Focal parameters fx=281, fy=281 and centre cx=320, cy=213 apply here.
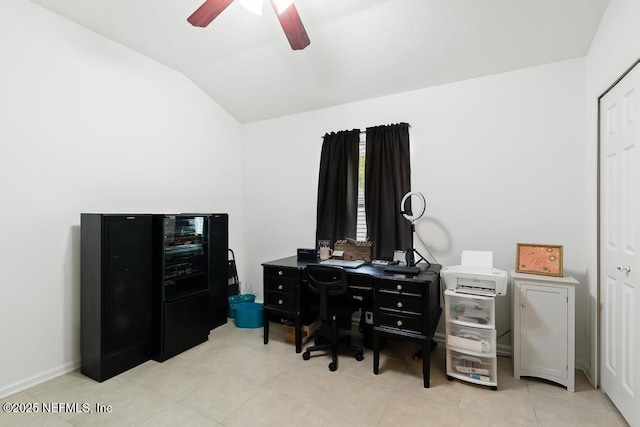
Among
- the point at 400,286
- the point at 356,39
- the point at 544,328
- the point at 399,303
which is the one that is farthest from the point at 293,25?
the point at 544,328

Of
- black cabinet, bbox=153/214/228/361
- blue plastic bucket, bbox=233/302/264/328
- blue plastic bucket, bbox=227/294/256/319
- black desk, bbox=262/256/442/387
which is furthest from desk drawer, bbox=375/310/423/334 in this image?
blue plastic bucket, bbox=227/294/256/319

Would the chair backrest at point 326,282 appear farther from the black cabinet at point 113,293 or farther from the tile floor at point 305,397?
the black cabinet at point 113,293

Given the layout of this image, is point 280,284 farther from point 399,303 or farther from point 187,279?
point 399,303

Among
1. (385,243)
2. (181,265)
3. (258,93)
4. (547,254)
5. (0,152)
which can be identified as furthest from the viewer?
(258,93)

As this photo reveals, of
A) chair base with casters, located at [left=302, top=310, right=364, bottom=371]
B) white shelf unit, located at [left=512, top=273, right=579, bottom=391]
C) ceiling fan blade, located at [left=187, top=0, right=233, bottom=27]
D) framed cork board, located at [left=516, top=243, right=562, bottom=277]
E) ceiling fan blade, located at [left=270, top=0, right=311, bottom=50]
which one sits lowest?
chair base with casters, located at [left=302, top=310, right=364, bottom=371]

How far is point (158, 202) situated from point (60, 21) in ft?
5.73

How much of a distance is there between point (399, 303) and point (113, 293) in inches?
95.0

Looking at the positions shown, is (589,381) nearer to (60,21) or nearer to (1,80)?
(1,80)

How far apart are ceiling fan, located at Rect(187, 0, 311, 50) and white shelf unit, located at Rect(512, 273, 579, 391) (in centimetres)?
248

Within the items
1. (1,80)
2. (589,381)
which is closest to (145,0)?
(1,80)

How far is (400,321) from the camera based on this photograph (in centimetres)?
233

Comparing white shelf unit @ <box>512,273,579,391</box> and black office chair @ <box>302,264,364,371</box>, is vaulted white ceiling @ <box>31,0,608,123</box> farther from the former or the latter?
black office chair @ <box>302,264,364,371</box>

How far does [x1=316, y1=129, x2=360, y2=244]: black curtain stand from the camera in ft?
10.9

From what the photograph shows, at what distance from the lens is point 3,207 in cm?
211
